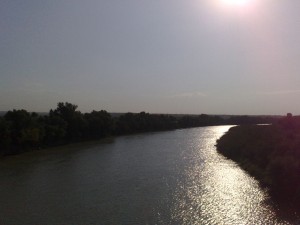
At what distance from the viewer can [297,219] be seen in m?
16.6

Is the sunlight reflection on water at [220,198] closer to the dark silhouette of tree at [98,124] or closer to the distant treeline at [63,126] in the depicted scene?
the distant treeline at [63,126]

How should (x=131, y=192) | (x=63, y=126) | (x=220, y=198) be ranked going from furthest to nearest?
(x=63, y=126)
(x=131, y=192)
(x=220, y=198)

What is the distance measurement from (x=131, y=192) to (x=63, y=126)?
34461mm

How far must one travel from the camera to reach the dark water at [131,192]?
17.2 meters

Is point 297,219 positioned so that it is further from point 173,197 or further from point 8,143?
point 8,143

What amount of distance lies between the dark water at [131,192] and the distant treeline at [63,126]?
812 cm

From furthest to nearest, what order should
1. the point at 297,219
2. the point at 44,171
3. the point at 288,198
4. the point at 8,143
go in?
1. the point at 8,143
2. the point at 44,171
3. the point at 288,198
4. the point at 297,219

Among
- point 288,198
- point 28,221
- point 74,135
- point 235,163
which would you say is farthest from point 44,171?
point 74,135

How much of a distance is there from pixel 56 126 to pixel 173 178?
98.5 feet

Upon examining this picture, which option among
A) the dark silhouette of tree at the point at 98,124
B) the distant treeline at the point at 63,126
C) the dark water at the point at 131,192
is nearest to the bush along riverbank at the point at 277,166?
the dark water at the point at 131,192

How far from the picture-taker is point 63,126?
54125 millimetres

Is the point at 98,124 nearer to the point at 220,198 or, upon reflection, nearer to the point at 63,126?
the point at 63,126

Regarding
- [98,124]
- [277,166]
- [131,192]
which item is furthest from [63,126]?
[277,166]

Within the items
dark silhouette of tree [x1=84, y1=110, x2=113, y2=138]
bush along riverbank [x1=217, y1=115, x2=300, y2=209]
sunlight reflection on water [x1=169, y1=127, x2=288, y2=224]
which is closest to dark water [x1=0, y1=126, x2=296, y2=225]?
sunlight reflection on water [x1=169, y1=127, x2=288, y2=224]
